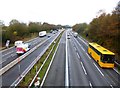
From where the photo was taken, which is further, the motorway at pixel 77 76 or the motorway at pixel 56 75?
the motorway at pixel 77 76

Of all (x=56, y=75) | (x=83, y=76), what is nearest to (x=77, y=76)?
(x=83, y=76)

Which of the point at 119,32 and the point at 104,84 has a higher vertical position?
the point at 119,32

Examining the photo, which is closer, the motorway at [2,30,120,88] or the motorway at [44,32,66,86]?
the motorway at [44,32,66,86]

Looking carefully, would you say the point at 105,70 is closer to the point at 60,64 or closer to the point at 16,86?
the point at 60,64

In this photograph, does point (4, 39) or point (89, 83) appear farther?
point (4, 39)

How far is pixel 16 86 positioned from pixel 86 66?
544 inches

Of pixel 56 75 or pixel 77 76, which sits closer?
pixel 77 76

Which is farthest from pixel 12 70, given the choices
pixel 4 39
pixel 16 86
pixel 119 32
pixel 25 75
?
pixel 4 39

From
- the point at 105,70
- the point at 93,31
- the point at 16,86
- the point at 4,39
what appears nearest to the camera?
the point at 16,86

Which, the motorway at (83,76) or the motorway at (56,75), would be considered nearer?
the motorway at (56,75)

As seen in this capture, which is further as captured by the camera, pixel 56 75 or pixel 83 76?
pixel 56 75

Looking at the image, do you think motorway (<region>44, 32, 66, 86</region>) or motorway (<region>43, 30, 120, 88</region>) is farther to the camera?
motorway (<region>43, 30, 120, 88</region>)

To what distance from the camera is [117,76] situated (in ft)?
92.3

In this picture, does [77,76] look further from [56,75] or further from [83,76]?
[56,75]
